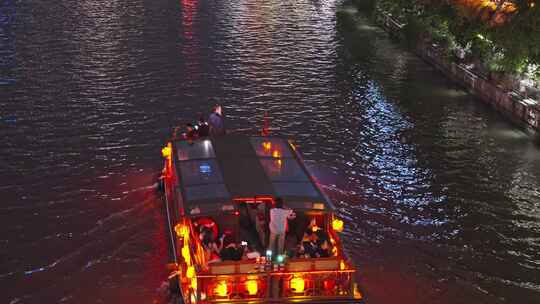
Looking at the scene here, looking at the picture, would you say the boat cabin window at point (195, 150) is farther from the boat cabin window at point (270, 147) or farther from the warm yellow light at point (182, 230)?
the warm yellow light at point (182, 230)

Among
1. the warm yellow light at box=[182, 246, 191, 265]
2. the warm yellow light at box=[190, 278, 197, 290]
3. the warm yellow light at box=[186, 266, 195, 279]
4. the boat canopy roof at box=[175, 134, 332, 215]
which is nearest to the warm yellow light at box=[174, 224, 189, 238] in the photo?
the warm yellow light at box=[182, 246, 191, 265]

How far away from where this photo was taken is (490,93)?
1483 inches

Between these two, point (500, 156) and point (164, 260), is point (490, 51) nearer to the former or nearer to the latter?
point (500, 156)

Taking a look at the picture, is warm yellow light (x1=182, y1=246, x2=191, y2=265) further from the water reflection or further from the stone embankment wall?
the water reflection

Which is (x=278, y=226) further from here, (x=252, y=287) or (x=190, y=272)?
(x=190, y=272)

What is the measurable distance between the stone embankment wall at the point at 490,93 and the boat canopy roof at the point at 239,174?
54.0 ft

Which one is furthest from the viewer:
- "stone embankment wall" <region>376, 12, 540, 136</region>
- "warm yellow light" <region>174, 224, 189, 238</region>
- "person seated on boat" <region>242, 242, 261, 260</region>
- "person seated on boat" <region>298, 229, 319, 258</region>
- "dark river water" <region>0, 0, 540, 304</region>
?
"stone embankment wall" <region>376, 12, 540, 136</region>

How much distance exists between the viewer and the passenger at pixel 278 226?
1700 cm

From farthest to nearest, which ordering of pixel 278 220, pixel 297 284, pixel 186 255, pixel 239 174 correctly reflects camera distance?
pixel 239 174 < pixel 186 255 < pixel 278 220 < pixel 297 284

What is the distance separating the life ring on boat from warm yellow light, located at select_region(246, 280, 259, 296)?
1.96 m

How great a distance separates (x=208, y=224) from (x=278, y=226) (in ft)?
6.17

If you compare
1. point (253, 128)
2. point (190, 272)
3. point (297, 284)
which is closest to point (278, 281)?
point (297, 284)

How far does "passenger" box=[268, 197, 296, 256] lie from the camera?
55.8 ft

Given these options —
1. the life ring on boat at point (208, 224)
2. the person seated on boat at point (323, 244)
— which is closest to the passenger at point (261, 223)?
the life ring on boat at point (208, 224)
